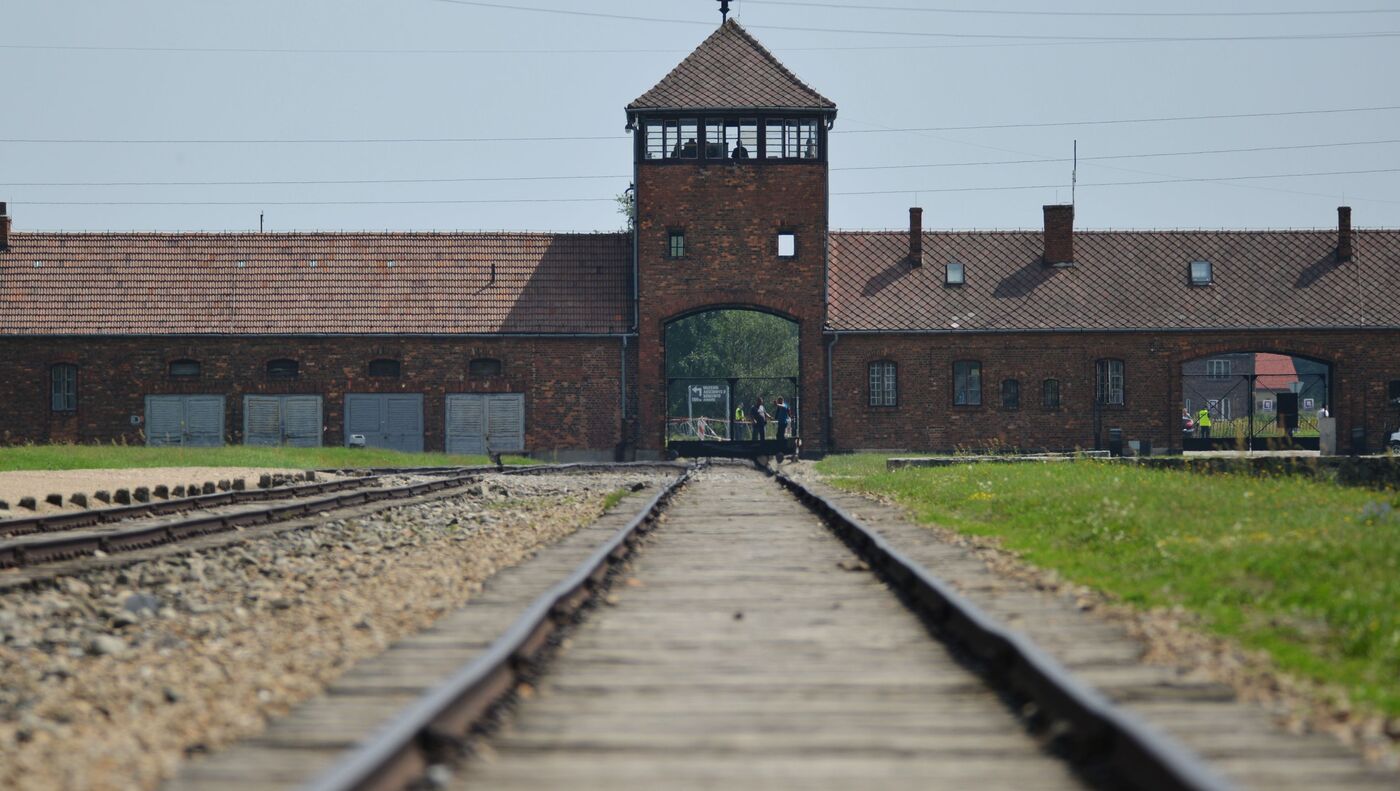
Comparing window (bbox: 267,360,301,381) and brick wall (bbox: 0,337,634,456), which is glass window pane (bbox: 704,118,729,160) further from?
window (bbox: 267,360,301,381)

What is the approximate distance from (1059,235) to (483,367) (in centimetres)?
1752

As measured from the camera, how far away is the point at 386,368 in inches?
1591

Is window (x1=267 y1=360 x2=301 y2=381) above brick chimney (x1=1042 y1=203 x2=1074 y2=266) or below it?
below

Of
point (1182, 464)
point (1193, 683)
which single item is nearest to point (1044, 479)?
point (1182, 464)

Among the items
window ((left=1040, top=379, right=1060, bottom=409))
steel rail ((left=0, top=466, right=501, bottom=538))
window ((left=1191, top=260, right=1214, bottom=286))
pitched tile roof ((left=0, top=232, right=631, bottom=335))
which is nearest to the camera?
steel rail ((left=0, top=466, right=501, bottom=538))

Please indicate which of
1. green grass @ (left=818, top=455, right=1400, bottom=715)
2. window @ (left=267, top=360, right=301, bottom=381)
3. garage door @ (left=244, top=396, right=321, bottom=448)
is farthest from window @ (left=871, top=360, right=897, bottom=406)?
green grass @ (left=818, top=455, right=1400, bottom=715)

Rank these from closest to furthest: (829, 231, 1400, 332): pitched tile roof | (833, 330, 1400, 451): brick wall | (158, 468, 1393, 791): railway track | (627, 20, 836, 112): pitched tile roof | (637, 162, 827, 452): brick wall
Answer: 1. (158, 468, 1393, 791): railway track
2. (627, 20, 836, 112): pitched tile roof
3. (637, 162, 827, 452): brick wall
4. (833, 330, 1400, 451): brick wall
5. (829, 231, 1400, 332): pitched tile roof

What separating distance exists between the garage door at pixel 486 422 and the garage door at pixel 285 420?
3588 millimetres

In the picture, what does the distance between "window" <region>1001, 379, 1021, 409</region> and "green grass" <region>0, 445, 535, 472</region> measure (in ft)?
44.1

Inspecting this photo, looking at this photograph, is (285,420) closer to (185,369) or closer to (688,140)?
(185,369)

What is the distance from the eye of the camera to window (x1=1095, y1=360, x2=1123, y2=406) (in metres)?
41.9

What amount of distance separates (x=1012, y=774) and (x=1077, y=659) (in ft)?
6.40

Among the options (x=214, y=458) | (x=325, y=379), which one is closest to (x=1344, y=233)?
(x=325, y=379)

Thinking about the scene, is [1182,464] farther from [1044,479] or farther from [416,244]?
[416,244]
